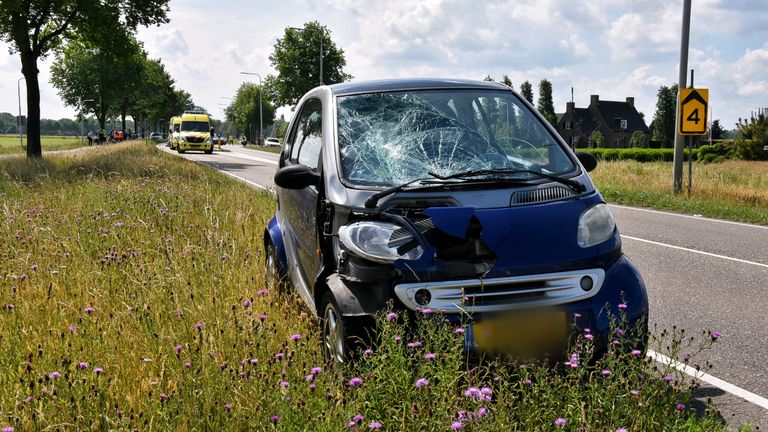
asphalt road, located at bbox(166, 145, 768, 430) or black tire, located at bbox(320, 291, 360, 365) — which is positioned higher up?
black tire, located at bbox(320, 291, 360, 365)

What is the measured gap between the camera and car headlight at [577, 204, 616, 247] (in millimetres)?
3568

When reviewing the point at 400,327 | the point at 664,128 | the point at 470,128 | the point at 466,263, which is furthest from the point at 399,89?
the point at 664,128

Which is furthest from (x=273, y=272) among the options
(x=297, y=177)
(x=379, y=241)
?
(x=379, y=241)

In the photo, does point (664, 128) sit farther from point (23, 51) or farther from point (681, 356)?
point (681, 356)

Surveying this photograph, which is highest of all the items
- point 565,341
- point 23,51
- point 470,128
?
point 23,51

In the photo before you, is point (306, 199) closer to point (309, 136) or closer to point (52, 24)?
point (309, 136)

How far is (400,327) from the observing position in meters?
3.10

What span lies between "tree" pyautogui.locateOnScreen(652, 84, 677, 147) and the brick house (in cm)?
778

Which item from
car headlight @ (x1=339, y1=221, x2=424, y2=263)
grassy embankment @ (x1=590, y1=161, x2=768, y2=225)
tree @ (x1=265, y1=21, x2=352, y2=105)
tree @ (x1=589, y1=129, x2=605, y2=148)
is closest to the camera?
car headlight @ (x1=339, y1=221, x2=424, y2=263)

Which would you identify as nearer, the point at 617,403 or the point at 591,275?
the point at 617,403

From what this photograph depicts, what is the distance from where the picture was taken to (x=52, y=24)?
1161 inches

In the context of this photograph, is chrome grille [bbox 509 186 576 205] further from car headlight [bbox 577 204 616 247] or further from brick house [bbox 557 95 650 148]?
brick house [bbox 557 95 650 148]

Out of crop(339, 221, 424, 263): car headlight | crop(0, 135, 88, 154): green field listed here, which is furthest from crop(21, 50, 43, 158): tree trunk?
crop(339, 221, 424, 263): car headlight

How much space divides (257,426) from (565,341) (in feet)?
4.82
